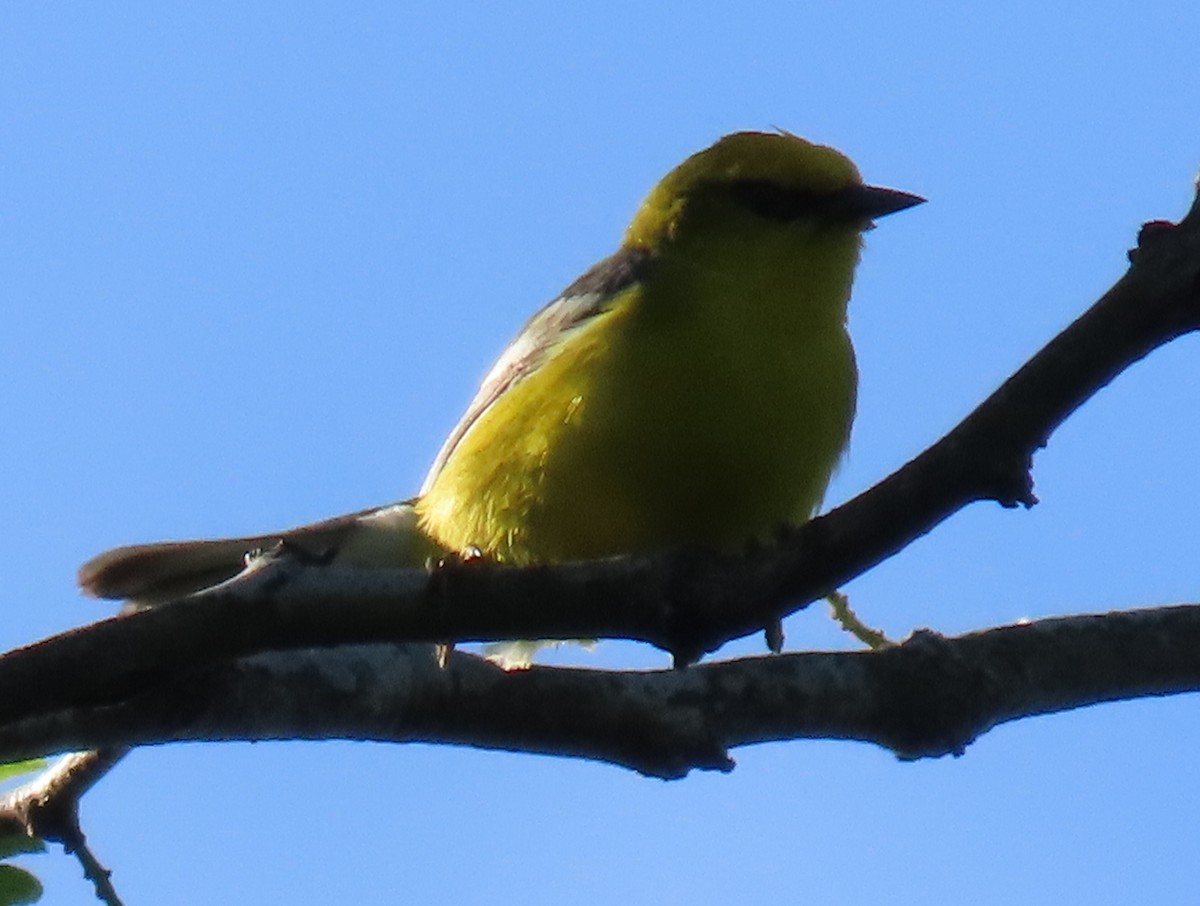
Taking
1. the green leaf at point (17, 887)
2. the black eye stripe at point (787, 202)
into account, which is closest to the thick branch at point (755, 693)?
the green leaf at point (17, 887)

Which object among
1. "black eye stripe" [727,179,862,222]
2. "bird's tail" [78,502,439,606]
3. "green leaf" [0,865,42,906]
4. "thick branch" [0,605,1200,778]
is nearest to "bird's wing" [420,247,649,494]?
"bird's tail" [78,502,439,606]

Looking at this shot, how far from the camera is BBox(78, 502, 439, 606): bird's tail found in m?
5.46

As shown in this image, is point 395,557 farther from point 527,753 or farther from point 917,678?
point 917,678

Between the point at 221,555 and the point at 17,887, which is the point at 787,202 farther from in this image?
the point at 17,887

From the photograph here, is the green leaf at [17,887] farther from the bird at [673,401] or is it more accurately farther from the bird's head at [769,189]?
the bird's head at [769,189]

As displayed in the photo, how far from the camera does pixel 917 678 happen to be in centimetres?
379

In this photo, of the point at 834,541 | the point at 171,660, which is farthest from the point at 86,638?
the point at 834,541

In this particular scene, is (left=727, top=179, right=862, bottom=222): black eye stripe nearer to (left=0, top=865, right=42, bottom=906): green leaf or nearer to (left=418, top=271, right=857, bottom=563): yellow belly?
(left=418, top=271, right=857, bottom=563): yellow belly

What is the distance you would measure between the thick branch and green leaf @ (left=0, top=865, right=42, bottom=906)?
0.68 meters

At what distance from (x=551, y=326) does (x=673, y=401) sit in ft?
3.44

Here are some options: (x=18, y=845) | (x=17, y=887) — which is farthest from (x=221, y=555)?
(x=17, y=887)

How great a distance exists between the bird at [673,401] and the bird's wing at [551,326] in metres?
0.01

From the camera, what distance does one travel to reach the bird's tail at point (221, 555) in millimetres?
5461

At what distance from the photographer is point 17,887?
368 cm
